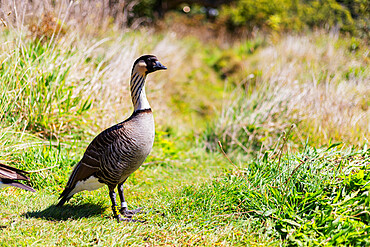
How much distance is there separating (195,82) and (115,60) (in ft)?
11.9

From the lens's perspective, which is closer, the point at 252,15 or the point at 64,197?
the point at 64,197

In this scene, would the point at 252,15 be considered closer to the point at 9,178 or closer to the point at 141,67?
the point at 141,67

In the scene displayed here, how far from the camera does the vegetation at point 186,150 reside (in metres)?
3.16

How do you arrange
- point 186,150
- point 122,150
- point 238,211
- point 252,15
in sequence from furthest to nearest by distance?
point 252,15 → point 186,150 → point 238,211 → point 122,150

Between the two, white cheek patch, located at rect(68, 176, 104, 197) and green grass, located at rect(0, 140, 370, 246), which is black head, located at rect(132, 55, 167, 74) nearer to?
white cheek patch, located at rect(68, 176, 104, 197)

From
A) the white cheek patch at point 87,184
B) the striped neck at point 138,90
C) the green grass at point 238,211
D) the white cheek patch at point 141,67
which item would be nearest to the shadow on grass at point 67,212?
the green grass at point 238,211

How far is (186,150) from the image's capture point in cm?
642

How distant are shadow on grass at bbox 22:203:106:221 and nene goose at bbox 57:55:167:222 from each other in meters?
0.10

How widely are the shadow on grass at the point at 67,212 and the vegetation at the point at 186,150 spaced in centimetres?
1

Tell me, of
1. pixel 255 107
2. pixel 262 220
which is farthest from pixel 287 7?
pixel 262 220

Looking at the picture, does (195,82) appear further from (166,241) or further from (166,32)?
(166,241)

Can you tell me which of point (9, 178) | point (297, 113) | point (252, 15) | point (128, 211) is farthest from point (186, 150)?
point (252, 15)

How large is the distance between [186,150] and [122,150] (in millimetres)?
3138

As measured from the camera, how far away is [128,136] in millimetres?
3373
